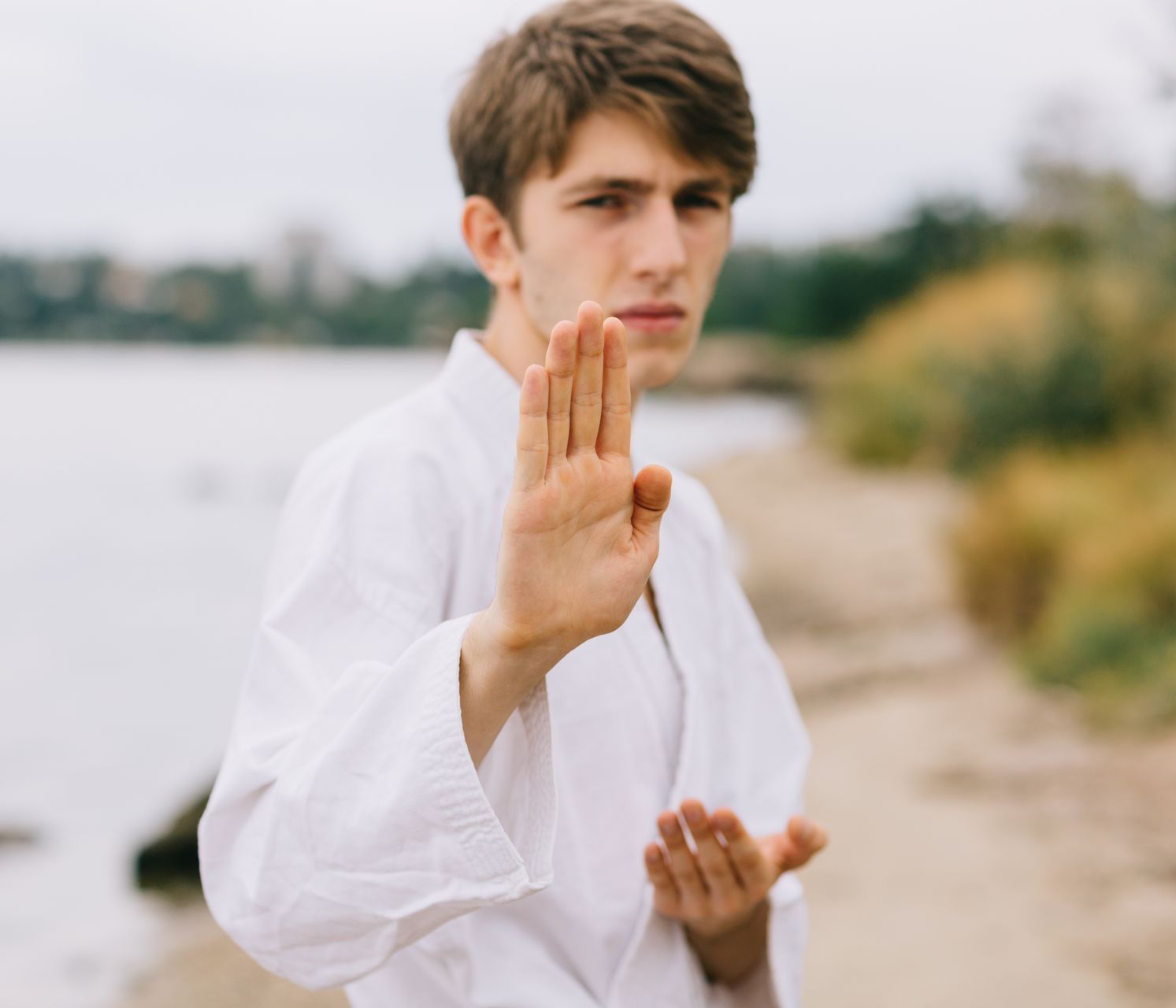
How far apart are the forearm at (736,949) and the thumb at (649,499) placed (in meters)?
0.72

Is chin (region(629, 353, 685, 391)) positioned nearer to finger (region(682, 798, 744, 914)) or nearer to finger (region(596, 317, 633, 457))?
finger (region(596, 317, 633, 457))

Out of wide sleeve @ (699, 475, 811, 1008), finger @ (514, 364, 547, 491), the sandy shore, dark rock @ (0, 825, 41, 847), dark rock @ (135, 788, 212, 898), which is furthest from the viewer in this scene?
dark rock @ (0, 825, 41, 847)

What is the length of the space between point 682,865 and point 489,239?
95cm

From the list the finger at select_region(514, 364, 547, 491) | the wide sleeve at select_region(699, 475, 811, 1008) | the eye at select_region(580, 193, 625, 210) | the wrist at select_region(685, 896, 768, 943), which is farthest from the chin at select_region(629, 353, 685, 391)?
the wrist at select_region(685, 896, 768, 943)

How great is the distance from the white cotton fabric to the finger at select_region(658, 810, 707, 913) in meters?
0.07

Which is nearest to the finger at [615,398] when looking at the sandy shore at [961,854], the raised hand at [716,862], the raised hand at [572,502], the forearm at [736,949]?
the raised hand at [572,502]

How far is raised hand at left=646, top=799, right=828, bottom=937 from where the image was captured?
1.56 m

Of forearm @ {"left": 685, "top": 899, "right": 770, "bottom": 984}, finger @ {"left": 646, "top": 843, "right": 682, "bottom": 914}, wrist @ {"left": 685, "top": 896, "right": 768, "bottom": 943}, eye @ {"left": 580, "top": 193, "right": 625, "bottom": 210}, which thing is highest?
eye @ {"left": 580, "top": 193, "right": 625, "bottom": 210}

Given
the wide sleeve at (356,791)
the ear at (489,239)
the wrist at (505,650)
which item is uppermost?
the ear at (489,239)

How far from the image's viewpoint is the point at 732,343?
54.6m

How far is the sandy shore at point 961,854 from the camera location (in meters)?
4.39

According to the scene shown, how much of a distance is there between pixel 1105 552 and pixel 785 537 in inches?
325

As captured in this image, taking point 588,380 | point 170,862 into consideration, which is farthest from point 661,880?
point 170,862

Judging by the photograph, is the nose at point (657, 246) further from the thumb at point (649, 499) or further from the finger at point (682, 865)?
the finger at point (682, 865)
